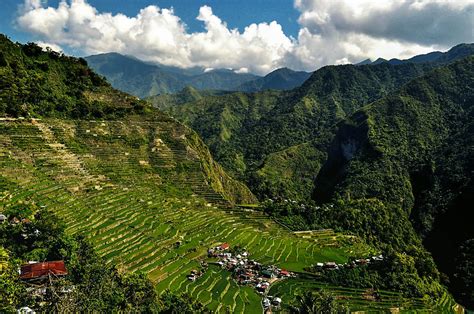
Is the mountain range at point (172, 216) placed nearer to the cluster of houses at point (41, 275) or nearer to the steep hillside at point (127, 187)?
the steep hillside at point (127, 187)

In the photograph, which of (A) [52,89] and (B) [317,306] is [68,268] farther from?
(A) [52,89]

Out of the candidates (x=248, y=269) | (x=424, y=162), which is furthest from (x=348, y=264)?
(x=424, y=162)

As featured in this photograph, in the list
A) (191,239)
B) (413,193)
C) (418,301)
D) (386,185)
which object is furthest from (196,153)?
(413,193)

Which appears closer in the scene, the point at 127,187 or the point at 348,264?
the point at 348,264

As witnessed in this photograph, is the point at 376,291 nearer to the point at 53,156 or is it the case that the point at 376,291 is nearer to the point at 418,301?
the point at 418,301

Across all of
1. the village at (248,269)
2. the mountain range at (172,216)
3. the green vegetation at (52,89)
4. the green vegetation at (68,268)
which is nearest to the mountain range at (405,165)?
the mountain range at (172,216)

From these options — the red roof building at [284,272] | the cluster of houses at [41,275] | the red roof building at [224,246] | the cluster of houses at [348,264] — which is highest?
the cluster of houses at [41,275]

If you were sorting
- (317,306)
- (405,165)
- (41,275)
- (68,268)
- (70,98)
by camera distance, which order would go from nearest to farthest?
(41,275)
(68,268)
(317,306)
(70,98)
(405,165)

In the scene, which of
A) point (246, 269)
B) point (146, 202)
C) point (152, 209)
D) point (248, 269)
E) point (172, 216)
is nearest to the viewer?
point (246, 269)
